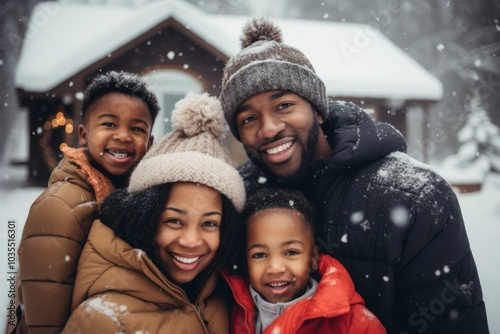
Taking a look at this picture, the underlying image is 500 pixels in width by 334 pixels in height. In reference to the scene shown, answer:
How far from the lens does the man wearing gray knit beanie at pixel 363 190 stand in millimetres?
2205

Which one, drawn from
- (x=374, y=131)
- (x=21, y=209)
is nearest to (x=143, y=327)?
(x=374, y=131)

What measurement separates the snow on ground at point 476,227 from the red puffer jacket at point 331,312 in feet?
8.27

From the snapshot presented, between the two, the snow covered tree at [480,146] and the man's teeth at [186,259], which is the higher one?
the snow covered tree at [480,146]

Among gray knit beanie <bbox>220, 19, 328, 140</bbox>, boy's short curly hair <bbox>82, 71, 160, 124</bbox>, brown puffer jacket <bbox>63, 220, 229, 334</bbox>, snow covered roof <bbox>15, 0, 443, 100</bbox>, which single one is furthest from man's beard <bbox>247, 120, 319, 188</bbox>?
snow covered roof <bbox>15, 0, 443, 100</bbox>

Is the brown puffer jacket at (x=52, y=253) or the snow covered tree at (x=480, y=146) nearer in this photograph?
the brown puffer jacket at (x=52, y=253)

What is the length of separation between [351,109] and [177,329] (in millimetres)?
1828

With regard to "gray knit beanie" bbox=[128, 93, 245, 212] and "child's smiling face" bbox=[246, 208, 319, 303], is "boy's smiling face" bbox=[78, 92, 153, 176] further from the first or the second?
"child's smiling face" bbox=[246, 208, 319, 303]

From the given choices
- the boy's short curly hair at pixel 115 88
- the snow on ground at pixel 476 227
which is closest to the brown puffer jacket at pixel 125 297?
the boy's short curly hair at pixel 115 88

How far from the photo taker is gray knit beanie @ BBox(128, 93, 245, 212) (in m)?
2.20

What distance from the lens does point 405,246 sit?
2.24m

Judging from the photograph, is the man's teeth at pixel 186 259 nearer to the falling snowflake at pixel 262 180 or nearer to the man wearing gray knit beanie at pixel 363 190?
the man wearing gray knit beanie at pixel 363 190

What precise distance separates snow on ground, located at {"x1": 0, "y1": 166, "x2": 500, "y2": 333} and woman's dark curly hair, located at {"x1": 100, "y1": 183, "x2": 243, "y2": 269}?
5.17 feet

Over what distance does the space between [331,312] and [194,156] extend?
3.72 feet

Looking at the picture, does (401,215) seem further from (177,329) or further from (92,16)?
(92,16)
